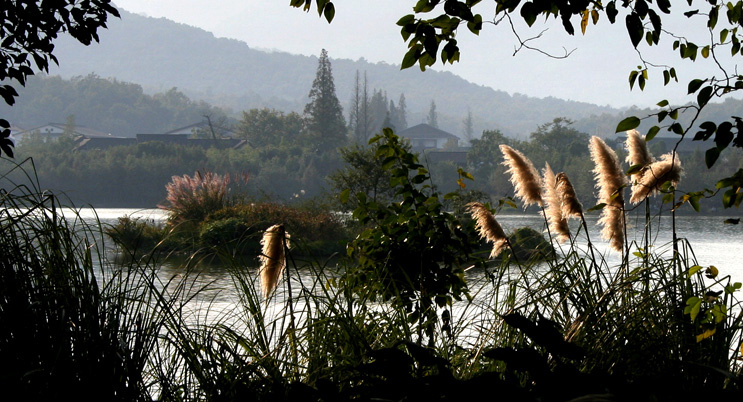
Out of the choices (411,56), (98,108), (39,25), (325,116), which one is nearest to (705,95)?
(411,56)

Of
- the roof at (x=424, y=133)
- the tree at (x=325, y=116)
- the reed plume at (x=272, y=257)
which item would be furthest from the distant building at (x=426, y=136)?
the reed plume at (x=272, y=257)

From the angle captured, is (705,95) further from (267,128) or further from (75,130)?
(75,130)

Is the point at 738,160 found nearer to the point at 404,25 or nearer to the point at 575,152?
the point at 575,152

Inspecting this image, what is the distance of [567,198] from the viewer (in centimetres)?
362

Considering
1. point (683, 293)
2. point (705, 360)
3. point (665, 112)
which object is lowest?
point (705, 360)

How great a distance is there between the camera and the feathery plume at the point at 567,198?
3.59 meters

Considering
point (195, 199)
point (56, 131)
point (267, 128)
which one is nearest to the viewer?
point (195, 199)

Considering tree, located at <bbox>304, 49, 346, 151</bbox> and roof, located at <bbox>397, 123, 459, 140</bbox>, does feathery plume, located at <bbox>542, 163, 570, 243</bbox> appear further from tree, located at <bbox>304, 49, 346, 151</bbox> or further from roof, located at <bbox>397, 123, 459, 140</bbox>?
roof, located at <bbox>397, 123, 459, 140</bbox>

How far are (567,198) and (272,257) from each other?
1654 mm

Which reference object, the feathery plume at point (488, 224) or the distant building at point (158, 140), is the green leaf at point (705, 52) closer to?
the feathery plume at point (488, 224)

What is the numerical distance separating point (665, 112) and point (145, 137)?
208 feet

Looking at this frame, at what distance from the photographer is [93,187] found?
46906mm

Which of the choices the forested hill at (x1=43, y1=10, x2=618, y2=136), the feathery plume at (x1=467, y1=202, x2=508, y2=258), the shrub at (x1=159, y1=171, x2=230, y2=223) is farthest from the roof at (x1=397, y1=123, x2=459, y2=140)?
the feathery plume at (x1=467, y1=202, x2=508, y2=258)

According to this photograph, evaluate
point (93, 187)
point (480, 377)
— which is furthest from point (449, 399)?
point (93, 187)
